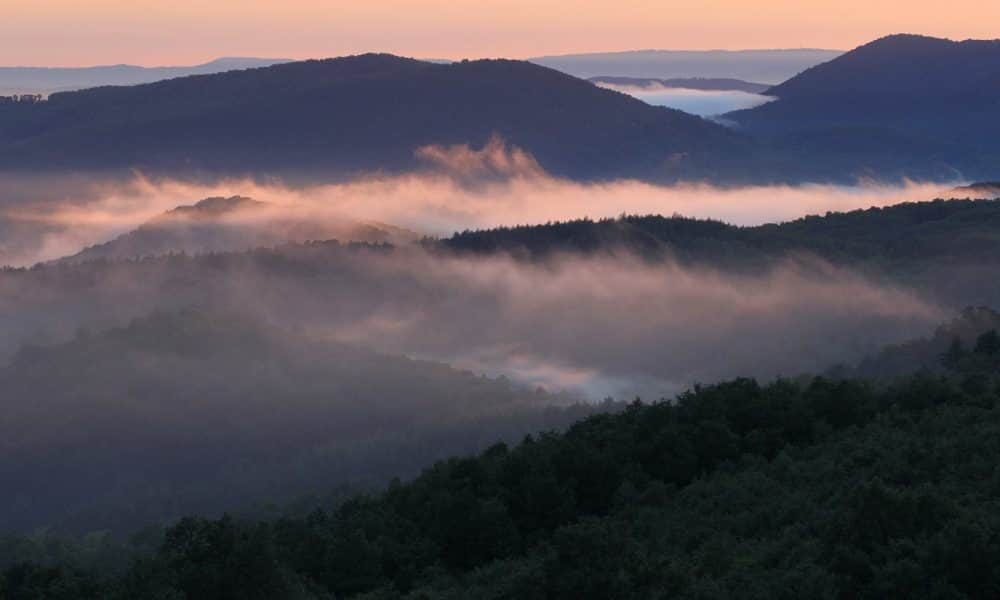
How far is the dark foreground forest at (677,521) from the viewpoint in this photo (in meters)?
32.9

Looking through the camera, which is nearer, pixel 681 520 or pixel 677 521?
pixel 677 521

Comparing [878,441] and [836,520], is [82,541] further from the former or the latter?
[836,520]

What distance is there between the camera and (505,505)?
50875 millimetres

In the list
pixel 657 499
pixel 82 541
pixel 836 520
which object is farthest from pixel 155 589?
pixel 82 541

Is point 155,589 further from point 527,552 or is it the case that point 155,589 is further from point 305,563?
point 527,552

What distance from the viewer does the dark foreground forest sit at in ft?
108

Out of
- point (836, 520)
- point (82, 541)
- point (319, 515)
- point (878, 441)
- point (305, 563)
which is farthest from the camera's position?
point (82, 541)

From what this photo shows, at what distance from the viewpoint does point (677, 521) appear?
45.8 metres

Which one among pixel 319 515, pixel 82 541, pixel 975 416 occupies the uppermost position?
pixel 975 416

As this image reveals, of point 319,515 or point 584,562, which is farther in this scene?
point 319,515

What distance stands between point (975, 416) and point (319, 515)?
27.2 meters

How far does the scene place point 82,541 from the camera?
590ft

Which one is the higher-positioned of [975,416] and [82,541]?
[975,416]

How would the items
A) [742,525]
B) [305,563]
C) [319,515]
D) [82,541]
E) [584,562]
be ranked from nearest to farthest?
[584,562] → [742,525] → [305,563] → [319,515] → [82,541]
